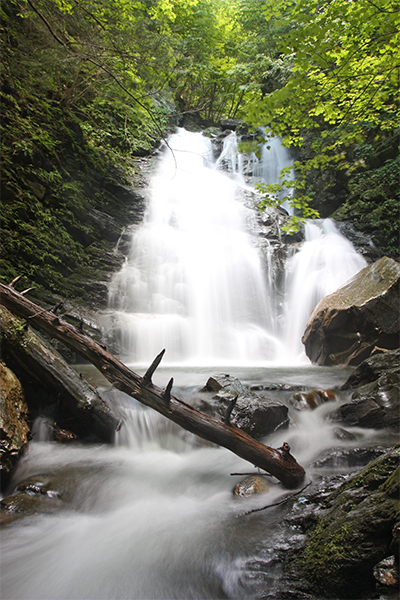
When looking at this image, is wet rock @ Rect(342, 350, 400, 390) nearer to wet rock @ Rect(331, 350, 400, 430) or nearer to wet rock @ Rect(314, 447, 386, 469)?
wet rock @ Rect(331, 350, 400, 430)

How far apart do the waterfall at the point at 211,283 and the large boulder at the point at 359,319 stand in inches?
61.5

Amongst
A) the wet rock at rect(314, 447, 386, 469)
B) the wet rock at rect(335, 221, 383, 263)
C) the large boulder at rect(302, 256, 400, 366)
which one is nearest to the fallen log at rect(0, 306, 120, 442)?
the wet rock at rect(314, 447, 386, 469)

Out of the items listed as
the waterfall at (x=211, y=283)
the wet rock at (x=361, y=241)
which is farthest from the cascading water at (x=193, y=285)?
the wet rock at (x=361, y=241)

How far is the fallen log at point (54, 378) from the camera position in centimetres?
391

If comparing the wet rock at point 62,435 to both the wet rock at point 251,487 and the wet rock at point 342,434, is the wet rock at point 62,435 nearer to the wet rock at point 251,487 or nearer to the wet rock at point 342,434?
the wet rock at point 251,487

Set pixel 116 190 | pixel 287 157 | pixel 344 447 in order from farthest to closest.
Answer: pixel 287 157, pixel 116 190, pixel 344 447

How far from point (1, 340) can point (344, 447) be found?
472cm

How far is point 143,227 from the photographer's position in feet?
40.7

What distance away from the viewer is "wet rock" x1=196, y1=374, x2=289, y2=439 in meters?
4.19

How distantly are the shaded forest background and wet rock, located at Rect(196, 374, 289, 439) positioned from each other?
10.4 ft

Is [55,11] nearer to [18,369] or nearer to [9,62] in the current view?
[9,62]

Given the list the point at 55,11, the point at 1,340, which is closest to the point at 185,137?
the point at 55,11

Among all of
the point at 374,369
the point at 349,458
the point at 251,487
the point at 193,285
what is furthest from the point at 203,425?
the point at 193,285

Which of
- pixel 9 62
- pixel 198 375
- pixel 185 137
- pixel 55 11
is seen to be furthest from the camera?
pixel 185 137
